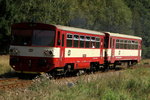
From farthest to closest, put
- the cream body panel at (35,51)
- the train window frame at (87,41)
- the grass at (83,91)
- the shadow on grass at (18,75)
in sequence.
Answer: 1. the train window frame at (87,41)
2. the shadow on grass at (18,75)
3. the cream body panel at (35,51)
4. the grass at (83,91)

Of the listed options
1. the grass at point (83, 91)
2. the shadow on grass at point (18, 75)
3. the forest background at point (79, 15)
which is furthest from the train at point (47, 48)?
the forest background at point (79, 15)

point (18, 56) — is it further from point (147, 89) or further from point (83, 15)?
point (83, 15)

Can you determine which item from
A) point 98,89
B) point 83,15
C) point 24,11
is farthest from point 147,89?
point 83,15

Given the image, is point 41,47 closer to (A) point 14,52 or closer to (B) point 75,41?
(A) point 14,52

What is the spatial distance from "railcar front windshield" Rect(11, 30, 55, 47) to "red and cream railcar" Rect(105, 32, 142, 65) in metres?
7.60

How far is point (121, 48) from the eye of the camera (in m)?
25.5

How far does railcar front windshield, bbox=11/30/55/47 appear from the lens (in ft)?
52.6

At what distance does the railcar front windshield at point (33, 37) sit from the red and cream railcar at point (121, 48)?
760 cm

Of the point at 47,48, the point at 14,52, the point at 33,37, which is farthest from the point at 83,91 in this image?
the point at 14,52

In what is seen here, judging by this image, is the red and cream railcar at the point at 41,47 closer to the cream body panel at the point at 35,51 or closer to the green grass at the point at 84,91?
the cream body panel at the point at 35,51

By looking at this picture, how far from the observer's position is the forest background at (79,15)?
2998 centimetres

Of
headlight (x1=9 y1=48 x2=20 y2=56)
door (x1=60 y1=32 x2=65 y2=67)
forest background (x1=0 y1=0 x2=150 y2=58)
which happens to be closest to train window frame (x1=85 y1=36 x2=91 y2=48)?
door (x1=60 y1=32 x2=65 y2=67)

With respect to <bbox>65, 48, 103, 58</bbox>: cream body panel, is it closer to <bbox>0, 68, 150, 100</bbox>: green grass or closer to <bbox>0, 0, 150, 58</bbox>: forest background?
<bbox>0, 68, 150, 100</bbox>: green grass

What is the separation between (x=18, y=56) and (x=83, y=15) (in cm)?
2790
